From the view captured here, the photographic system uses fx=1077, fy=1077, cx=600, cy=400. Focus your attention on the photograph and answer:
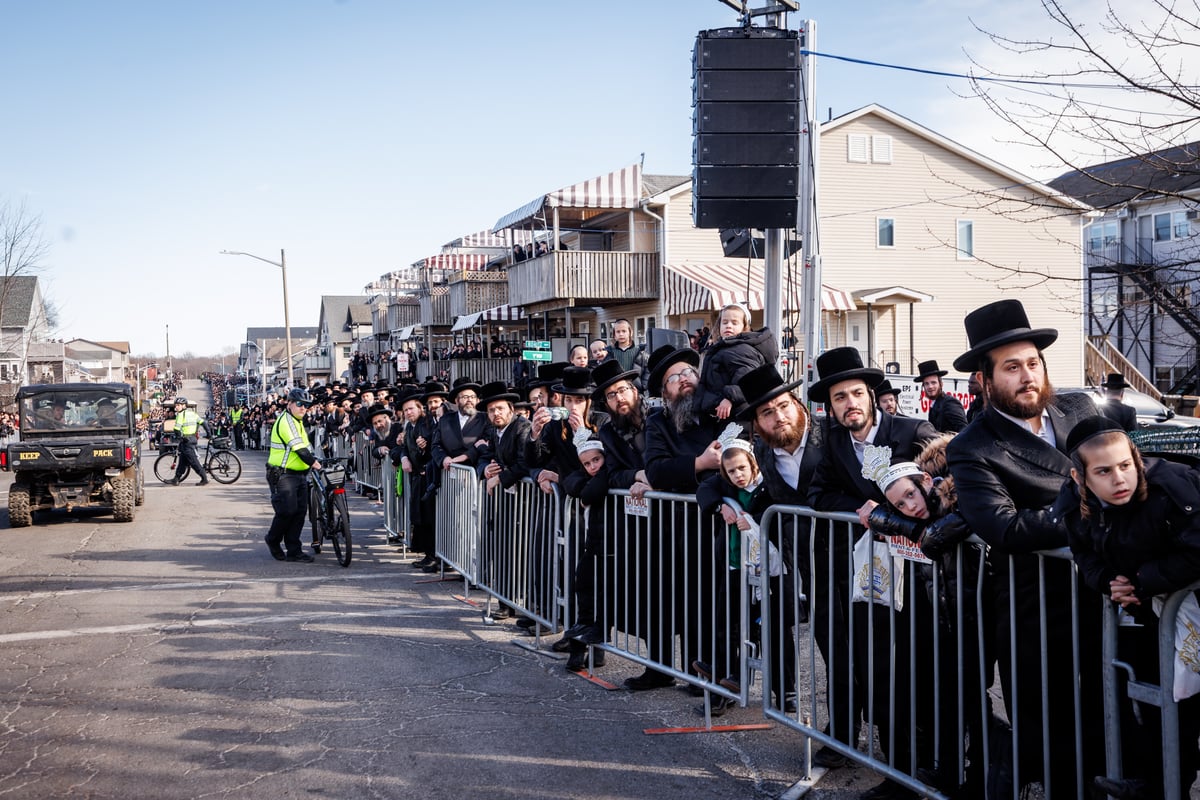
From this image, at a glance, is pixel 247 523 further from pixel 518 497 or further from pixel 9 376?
pixel 9 376

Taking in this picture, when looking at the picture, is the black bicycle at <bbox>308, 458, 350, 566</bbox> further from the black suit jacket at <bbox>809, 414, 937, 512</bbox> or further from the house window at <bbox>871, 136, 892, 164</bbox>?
the house window at <bbox>871, 136, 892, 164</bbox>

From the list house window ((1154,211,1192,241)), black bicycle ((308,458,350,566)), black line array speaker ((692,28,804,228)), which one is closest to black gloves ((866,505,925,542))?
black line array speaker ((692,28,804,228))

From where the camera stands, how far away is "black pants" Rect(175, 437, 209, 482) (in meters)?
23.3

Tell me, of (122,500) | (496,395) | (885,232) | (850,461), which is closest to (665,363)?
Answer: (850,461)

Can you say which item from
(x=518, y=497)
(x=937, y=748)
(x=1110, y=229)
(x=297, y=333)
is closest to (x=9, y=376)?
(x=1110, y=229)

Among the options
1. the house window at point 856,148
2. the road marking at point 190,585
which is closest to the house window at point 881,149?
the house window at point 856,148

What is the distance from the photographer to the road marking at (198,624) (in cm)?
834

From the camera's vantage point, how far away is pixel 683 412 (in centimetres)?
648

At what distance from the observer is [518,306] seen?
32.5 m

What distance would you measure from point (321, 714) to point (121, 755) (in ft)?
3.46

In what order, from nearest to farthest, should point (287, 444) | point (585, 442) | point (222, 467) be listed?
point (585, 442), point (287, 444), point (222, 467)

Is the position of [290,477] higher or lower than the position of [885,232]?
lower

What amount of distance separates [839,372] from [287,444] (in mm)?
9065

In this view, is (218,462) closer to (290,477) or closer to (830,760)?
(290,477)
